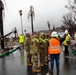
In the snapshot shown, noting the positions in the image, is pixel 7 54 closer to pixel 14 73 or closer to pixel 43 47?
pixel 43 47

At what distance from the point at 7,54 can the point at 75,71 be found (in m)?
10.6

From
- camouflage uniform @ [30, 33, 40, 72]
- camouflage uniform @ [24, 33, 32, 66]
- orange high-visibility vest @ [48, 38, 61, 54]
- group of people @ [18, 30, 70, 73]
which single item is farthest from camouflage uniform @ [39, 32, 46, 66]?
orange high-visibility vest @ [48, 38, 61, 54]

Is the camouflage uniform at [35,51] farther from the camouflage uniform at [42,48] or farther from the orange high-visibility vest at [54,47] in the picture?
the camouflage uniform at [42,48]

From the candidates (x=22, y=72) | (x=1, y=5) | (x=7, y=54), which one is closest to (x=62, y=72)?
(x=22, y=72)

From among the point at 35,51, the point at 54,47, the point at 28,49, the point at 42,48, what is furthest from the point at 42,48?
the point at 54,47

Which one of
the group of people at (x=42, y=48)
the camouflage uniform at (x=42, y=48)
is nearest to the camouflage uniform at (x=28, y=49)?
the group of people at (x=42, y=48)

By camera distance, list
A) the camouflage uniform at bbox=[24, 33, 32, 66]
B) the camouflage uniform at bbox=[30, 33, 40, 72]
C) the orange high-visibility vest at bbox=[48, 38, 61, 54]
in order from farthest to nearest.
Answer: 1. the camouflage uniform at bbox=[24, 33, 32, 66]
2. the camouflage uniform at bbox=[30, 33, 40, 72]
3. the orange high-visibility vest at bbox=[48, 38, 61, 54]

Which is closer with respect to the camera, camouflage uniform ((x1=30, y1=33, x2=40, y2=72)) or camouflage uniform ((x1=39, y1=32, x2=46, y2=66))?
camouflage uniform ((x1=30, y1=33, x2=40, y2=72))

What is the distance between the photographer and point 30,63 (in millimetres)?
15430

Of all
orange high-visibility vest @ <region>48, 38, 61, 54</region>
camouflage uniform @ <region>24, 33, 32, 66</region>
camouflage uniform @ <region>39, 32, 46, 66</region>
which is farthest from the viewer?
camouflage uniform @ <region>24, 33, 32, 66</region>

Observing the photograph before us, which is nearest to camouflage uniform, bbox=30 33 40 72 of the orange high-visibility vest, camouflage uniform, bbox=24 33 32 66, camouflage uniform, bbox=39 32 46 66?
the orange high-visibility vest

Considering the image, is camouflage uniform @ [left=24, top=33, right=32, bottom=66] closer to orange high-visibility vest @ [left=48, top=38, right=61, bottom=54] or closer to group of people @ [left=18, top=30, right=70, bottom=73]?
group of people @ [left=18, top=30, right=70, bottom=73]

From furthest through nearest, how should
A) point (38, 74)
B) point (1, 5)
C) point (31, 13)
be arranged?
point (31, 13), point (1, 5), point (38, 74)

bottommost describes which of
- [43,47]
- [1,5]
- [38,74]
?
[38,74]
